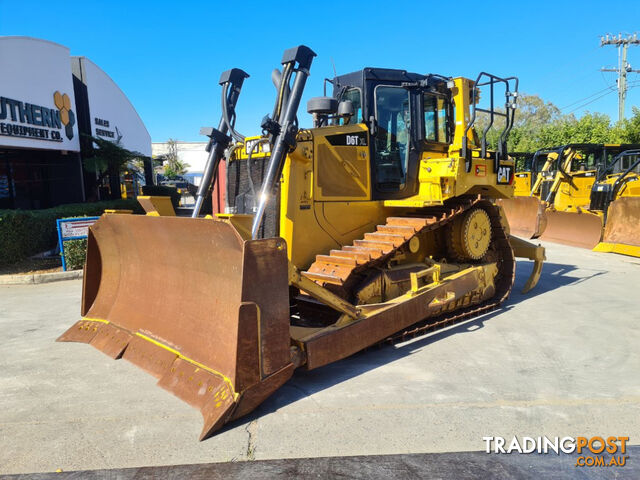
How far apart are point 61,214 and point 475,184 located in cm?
962

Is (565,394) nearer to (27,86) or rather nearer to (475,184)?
(475,184)

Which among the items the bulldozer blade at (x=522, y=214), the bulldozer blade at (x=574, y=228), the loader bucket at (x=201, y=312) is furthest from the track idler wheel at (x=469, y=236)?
the bulldozer blade at (x=574, y=228)

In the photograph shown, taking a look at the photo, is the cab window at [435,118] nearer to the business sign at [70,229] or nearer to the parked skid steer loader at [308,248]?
the parked skid steer loader at [308,248]

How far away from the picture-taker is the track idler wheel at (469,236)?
5.93m

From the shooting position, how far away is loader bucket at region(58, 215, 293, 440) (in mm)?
3330

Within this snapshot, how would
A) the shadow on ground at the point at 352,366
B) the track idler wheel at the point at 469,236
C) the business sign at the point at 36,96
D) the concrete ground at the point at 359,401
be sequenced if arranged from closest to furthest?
the concrete ground at the point at 359,401 → the shadow on ground at the point at 352,366 → the track idler wheel at the point at 469,236 → the business sign at the point at 36,96

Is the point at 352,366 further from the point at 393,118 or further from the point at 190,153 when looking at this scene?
the point at 190,153

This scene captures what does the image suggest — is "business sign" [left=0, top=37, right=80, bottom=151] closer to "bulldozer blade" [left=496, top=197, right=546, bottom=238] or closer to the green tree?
"bulldozer blade" [left=496, top=197, right=546, bottom=238]

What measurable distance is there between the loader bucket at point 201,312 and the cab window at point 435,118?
10.5 ft

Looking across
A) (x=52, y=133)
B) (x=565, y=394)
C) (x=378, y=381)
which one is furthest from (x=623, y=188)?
(x=52, y=133)

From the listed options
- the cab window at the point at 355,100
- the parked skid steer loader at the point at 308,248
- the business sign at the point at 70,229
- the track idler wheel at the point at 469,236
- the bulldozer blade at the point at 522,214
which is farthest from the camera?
the bulldozer blade at the point at 522,214

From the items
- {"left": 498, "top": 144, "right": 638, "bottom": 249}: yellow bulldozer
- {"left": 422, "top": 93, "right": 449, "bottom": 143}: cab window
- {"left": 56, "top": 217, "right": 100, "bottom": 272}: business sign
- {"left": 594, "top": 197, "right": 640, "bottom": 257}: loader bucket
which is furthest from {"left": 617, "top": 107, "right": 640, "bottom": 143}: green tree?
{"left": 56, "top": 217, "right": 100, "bottom": 272}: business sign

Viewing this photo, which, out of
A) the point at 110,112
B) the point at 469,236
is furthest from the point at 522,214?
the point at 110,112

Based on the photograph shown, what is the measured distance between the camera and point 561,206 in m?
13.8
